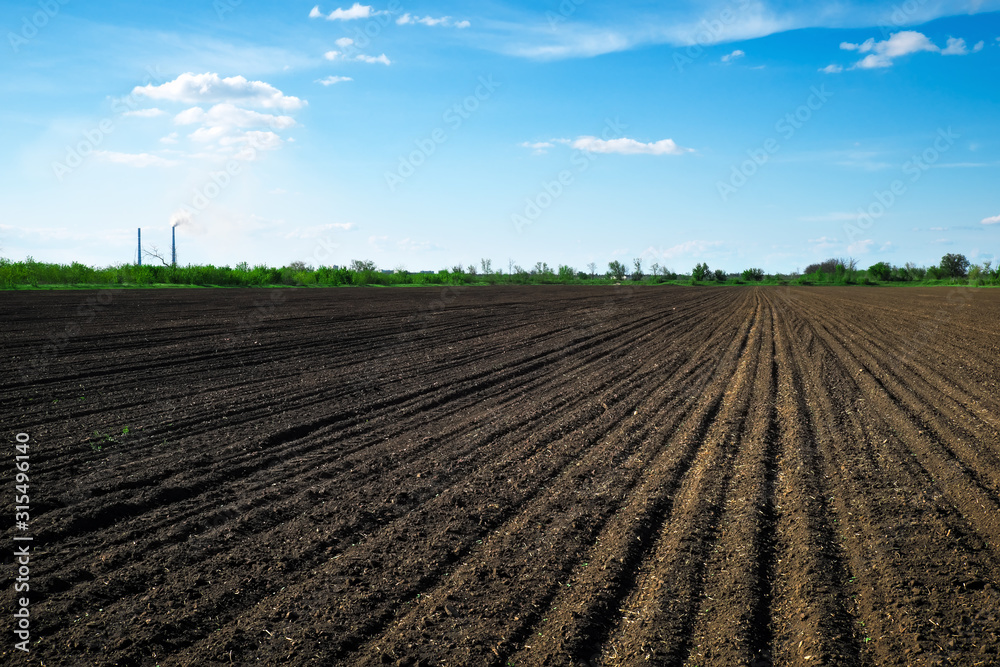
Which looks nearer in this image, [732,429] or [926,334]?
[732,429]

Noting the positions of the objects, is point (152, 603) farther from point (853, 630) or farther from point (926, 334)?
point (926, 334)

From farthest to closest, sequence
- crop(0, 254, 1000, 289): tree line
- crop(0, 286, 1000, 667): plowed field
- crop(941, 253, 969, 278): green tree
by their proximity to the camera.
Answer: crop(941, 253, 969, 278): green tree → crop(0, 254, 1000, 289): tree line → crop(0, 286, 1000, 667): plowed field

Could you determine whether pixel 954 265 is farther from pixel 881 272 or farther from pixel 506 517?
pixel 506 517

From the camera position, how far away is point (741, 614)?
3.63m

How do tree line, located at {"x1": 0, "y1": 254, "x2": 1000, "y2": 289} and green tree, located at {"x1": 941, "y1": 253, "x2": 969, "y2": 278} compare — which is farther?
green tree, located at {"x1": 941, "y1": 253, "x2": 969, "y2": 278}

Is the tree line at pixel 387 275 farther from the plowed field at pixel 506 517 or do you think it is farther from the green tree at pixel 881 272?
the plowed field at pixel 506 517

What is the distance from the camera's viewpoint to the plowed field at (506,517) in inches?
136

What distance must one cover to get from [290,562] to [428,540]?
106 cm

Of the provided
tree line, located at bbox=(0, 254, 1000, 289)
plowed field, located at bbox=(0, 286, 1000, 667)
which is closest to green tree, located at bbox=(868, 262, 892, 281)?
tree line, located at bbox=(0, 254, 1000, 289)

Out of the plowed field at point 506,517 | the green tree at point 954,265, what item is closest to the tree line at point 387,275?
the green tree at point 954,265

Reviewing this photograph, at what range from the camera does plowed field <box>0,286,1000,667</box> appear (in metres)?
3.46

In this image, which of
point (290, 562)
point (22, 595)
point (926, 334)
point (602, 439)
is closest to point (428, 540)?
point (290, 562)

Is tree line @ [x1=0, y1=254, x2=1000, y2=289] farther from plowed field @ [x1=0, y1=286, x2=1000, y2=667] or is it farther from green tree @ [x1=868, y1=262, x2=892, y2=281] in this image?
plowed field @ [x1=0, y1=286, x2=1000, y2=667]

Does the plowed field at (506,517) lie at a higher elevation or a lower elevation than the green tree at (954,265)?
→ lower
